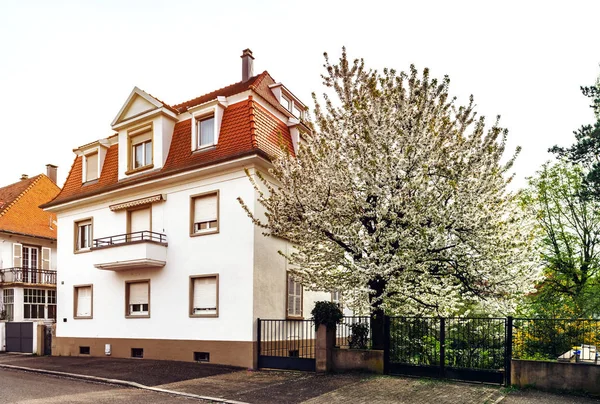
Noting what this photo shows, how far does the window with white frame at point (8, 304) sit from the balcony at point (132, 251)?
382 inches

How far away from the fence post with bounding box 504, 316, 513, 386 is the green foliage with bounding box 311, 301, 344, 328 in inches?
170

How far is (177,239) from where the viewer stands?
57.7 feet

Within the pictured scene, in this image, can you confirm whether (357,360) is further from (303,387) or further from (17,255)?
(17,255)

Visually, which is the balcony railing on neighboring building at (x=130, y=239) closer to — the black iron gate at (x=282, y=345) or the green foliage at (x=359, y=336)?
the black iron gate at (x=282, y=345)

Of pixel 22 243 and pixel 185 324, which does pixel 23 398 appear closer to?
pixel 185 324

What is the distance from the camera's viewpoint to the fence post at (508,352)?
11414 millimetres

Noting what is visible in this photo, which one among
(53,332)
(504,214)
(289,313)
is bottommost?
(53,332)

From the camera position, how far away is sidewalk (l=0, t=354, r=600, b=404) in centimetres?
1030

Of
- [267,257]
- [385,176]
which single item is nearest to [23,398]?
[267,257]

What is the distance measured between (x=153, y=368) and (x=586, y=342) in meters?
12.1

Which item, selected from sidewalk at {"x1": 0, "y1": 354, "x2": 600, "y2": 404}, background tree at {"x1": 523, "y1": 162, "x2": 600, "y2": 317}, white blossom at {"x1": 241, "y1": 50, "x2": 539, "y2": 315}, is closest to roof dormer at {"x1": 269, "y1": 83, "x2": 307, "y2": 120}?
white blossom at {"x1": 241, "y1": 50, "x2": 539, "y2": 315}

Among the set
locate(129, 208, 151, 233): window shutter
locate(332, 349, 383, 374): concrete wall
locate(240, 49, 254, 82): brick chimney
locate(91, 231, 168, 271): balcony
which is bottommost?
locate(332, 349, 383, 374): concrete wall

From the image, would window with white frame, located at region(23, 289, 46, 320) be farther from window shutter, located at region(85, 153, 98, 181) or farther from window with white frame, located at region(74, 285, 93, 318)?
window shutter, located at region(85, 153, 98, 181)

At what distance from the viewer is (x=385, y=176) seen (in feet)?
41.4
